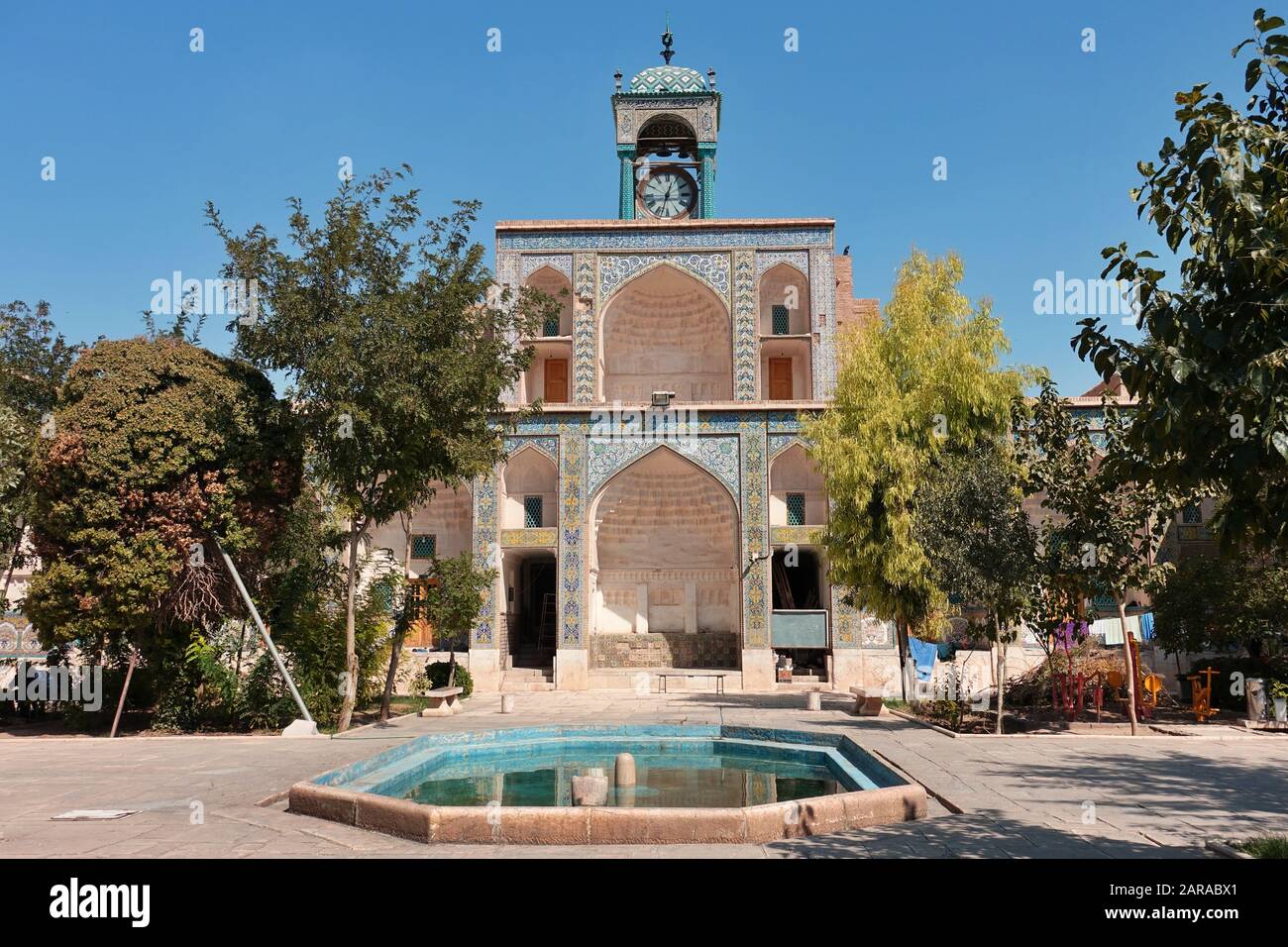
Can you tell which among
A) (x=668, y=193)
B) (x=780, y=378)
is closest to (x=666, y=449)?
(x=780, y=378)

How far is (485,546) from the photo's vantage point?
71.3 ft

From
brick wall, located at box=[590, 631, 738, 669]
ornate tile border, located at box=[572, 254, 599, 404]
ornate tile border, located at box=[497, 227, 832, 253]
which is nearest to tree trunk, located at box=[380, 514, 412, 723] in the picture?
brick wall, located at box=[590, 631, 738, 669]

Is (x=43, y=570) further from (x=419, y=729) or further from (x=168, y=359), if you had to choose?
(x=419, y=729)

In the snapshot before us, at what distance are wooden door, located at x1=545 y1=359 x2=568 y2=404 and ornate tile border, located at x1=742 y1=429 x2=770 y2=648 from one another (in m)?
6.07

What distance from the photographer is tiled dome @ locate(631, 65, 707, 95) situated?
1014 inches

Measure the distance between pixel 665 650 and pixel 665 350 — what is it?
8.42 m

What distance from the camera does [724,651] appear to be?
22.9m

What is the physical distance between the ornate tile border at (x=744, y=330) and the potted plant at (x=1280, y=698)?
1245 cm

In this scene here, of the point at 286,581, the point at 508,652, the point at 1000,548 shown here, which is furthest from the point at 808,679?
the point at 286,581

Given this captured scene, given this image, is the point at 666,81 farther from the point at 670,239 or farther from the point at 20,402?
the point at 20,402

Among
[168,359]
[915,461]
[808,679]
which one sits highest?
[168,359]

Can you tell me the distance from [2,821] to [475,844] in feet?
11.5

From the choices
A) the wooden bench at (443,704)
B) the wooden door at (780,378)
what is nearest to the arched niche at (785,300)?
the wooden door at (780,378)
